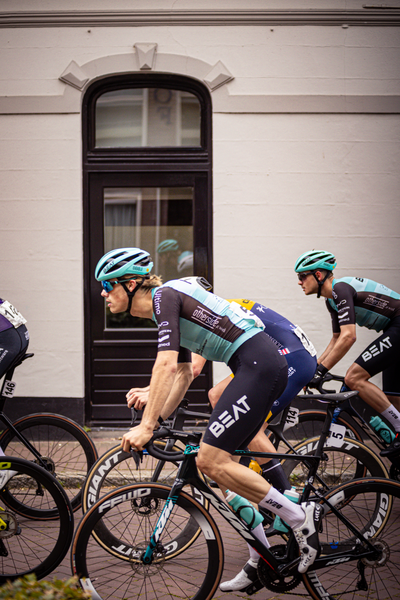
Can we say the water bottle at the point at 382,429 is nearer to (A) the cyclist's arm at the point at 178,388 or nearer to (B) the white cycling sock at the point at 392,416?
(B) the white cycling sock at the point at 392,416

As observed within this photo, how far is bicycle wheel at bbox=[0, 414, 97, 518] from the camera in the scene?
14.9ft

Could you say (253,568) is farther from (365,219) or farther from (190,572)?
(365,219)

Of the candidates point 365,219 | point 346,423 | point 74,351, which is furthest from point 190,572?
point 365,219

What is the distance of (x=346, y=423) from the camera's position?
4691 mm

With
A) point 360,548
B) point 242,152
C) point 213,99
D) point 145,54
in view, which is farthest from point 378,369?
point 145,54

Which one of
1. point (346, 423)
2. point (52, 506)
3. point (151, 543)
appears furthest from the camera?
point (346, 423)

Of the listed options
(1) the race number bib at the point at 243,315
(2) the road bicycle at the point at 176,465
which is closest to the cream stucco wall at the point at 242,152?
(2) the road bicycle at the point at 176,465

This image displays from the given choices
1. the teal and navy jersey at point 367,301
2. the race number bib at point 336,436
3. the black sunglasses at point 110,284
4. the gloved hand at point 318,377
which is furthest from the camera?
the teal and navy jersey at point 367,301

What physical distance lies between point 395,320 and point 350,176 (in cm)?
302

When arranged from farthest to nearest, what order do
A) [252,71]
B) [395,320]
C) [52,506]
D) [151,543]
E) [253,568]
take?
[252,71]
[395,320]
[52,506]
[253,568]
[151,543]

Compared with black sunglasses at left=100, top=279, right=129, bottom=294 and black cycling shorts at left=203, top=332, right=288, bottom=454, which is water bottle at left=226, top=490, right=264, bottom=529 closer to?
black cycling shorts at left=203, top=332, right=288, bottom=454

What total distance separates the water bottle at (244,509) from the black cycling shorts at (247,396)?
270mm

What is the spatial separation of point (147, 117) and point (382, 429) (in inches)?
215

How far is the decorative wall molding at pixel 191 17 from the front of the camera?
743 cm
